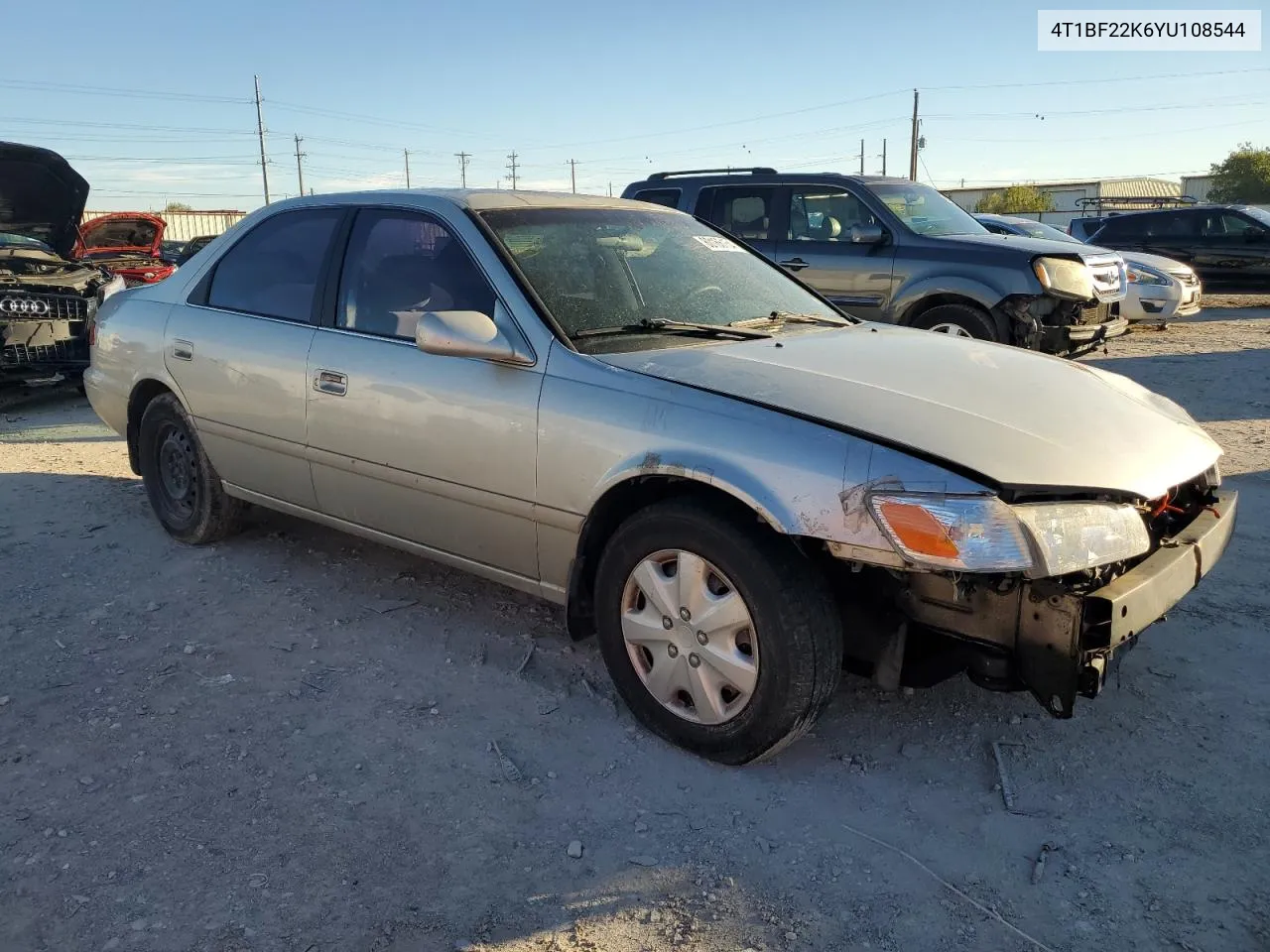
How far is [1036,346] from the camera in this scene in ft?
25.7

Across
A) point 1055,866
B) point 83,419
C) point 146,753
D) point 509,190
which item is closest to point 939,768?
point 1055,866

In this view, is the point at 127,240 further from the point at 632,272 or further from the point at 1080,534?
the point at 1080,534

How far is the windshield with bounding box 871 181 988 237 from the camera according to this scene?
858 centimetres

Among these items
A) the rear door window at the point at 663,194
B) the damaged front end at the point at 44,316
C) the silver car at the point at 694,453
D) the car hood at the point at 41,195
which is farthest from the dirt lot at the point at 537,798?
the car hood at the point at 41,195

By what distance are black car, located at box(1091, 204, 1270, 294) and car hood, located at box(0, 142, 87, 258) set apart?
15108mm

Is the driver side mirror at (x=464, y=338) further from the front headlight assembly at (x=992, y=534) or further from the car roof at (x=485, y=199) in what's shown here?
the front headlight assembly at (x=992, y=534)

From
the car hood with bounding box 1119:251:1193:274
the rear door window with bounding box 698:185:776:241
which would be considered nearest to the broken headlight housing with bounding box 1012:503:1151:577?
the rear door window with bounding box 698:185:776:241

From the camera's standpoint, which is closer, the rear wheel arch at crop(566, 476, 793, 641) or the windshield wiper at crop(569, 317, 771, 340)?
the rear wheel arch at crop(566, 476, 793, 641)

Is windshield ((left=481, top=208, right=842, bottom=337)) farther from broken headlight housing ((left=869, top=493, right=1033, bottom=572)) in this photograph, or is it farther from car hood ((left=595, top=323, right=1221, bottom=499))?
broken headlight housing ((left=869, top=493, right=1033, bottom=572))

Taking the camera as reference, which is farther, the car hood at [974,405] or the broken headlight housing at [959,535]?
the car hood at [974,405]

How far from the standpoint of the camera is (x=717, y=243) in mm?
4211

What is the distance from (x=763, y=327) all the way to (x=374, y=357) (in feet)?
4.75

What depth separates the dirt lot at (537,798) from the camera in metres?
A: 2.29

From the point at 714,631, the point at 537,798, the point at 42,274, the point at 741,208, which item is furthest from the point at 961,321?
the point at 42,274
